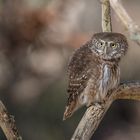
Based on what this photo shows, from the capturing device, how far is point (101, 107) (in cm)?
382

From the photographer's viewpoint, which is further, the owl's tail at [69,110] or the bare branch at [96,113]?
the owl's tail at [69,110]

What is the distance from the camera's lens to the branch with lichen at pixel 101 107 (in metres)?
3.48

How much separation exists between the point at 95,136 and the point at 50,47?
1.10m

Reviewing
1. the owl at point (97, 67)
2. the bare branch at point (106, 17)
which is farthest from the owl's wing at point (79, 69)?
the bare branch at point (106, 17)

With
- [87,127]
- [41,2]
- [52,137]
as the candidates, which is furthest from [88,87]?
[41,2]

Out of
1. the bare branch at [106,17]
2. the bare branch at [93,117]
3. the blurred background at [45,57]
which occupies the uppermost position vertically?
the bare branch at [106,17]

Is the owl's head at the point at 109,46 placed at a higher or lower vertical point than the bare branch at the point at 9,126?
higher

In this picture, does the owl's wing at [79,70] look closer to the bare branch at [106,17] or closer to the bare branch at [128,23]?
the bare branch at [106,17]

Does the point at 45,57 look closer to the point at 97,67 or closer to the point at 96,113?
the point at 97,67

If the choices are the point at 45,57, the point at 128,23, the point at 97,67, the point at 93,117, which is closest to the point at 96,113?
the point at 93,117

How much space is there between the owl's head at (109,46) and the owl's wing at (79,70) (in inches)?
2.1

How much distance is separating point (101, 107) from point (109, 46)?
0.41 meters

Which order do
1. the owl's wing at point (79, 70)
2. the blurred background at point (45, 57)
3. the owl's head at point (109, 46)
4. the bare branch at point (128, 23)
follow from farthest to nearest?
the blurred background at point (45, 57) → the owl's wing at point (79, 70) → the owl's head at point (109, 46) → the bare branch at point (128, 23)

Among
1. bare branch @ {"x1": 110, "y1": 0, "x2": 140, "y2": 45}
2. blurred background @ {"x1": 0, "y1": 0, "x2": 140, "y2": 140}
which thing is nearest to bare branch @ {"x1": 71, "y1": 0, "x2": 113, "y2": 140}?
bare branch @ {"x1": 110, "y1": 0, "x2": 140, "y2": 45}
